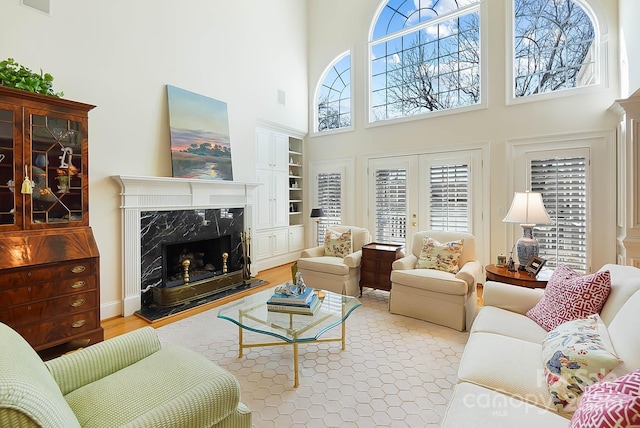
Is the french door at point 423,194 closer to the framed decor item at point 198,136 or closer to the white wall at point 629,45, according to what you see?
the white wall at point 629,45

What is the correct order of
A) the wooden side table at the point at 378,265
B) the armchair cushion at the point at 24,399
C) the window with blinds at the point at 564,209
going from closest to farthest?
the armchair cushion at the point at 24,399 < the window with blinds at the point at 564,209 < the wooden side table at the point at 378,265

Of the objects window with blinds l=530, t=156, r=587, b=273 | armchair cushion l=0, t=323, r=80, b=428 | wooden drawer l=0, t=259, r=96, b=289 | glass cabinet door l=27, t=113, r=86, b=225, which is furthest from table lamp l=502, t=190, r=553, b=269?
glass cabinet door l=27, t=113, r=86, b=225

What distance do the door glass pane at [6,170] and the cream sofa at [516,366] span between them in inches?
138

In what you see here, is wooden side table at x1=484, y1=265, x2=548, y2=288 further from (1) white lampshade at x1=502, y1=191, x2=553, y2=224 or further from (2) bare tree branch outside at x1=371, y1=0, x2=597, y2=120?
(2) bare tree branch outside at x1=371, y1=0, x2=597, y2=120

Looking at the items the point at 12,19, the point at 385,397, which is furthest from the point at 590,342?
the point at 12,19

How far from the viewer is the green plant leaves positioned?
253 centimetres

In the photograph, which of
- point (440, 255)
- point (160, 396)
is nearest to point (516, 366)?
point (160, 396)

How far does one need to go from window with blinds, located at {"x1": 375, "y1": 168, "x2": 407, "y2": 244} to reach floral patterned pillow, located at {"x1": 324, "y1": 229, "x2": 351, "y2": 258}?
45.9 inches

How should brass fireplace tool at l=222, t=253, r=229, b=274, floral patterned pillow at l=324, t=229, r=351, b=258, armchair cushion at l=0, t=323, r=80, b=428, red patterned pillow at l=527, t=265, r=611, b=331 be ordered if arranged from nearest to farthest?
armchair cushion at l=0, t=323, r=80, b=428 < red patterned pillow at l=527, t=265, r=611, b=331 < floral patterned pillow at l=324, t=229, r=351, b=258 < brass fireplace tool at l=222, t=253, r=229, b=274

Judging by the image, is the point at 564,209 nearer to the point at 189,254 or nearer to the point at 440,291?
the point at 440,291

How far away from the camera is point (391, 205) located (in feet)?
17.6

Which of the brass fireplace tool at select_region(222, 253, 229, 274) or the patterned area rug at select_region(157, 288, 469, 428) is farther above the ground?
the brass fireplace tool at select_region(222, 253, 229, 274)

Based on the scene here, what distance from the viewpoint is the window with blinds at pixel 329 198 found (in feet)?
19.8

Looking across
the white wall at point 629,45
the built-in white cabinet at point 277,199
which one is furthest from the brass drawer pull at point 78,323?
the white wall at point 629,45
